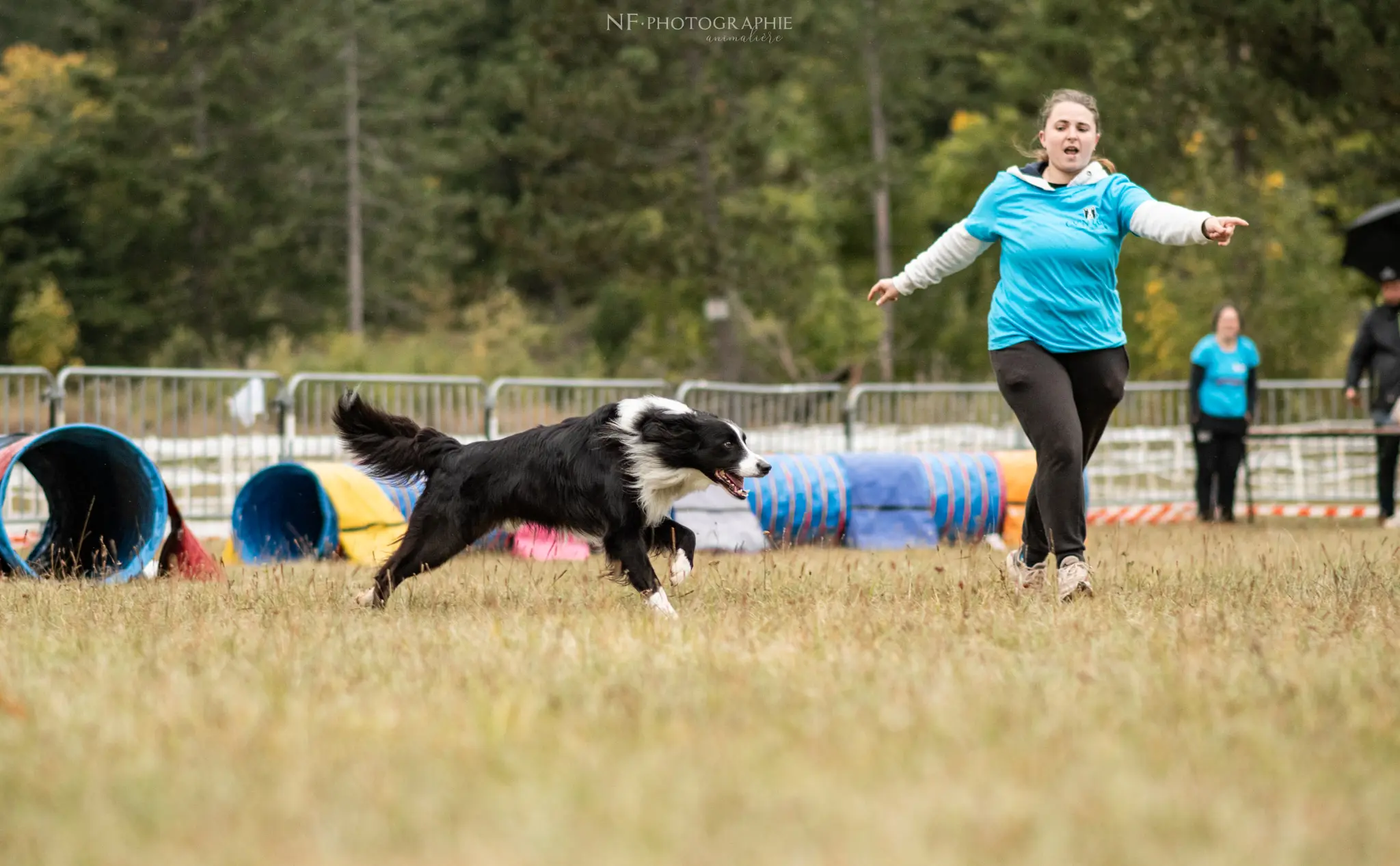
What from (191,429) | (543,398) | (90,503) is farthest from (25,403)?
(543,398)

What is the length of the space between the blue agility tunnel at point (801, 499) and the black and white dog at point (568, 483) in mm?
3955

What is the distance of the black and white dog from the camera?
6270 millimetres

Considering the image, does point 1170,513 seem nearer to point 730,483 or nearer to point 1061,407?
point 730,483

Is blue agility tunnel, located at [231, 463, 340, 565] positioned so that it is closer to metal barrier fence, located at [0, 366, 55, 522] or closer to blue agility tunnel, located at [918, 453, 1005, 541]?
metal barrier fence, located at [0, 366, 55, 522]

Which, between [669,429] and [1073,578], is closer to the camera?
[1073,578]

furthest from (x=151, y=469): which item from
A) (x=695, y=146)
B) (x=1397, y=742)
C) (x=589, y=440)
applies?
(x=695, y=146)

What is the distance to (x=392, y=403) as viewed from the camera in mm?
14469

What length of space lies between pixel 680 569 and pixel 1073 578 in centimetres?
158

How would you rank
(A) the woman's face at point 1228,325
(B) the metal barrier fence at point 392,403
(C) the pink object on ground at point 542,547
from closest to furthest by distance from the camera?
(C) the pink object on ground at point 542,547 → (A) the woman's face at point 1228,325 → (B) the metal barrier fence at point 392,403

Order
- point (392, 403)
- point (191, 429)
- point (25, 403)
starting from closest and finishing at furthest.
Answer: point (25, 403) < point (191, 429) < point (392, 403)

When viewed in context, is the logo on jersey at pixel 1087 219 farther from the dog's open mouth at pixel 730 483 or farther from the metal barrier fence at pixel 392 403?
the metal barrier fence at pixel 392 403

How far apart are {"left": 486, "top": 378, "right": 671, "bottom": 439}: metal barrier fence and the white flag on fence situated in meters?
1.97

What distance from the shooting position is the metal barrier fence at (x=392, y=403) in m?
13.6

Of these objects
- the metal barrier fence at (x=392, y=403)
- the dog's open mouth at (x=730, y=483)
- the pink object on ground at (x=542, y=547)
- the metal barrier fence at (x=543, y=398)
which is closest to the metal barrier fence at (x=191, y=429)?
the metal barrier fence at (x=392, y=403)
